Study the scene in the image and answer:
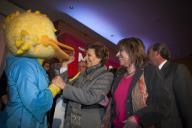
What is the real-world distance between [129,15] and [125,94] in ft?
9.34

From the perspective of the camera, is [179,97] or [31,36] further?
[179,97]

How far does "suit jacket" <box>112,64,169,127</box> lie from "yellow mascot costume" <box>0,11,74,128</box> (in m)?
0.56

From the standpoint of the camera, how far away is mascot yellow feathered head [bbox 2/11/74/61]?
4.56 feet

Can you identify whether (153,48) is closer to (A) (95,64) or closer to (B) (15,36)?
(A) (95,64)

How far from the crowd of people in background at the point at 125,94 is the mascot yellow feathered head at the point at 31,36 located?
0.14 metres

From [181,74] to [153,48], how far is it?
0.65 metres

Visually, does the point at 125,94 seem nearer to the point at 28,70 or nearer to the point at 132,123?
the point at 132,123

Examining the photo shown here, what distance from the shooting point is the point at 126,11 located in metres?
4.04

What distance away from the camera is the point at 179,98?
1.87m

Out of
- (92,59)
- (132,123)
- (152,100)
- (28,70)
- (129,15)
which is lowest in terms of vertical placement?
(132,123)

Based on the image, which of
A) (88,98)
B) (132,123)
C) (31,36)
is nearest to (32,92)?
(31,36)

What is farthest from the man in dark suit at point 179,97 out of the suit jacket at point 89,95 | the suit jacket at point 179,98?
the suit jacket at point 89,95

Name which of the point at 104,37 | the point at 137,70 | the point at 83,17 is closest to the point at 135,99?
the point at 137,70

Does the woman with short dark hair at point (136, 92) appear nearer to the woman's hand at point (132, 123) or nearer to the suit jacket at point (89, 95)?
the woman's hand at point (132, 123)
